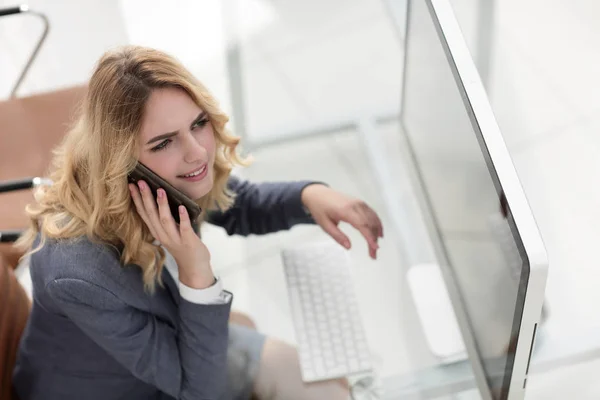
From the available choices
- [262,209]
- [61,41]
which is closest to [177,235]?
[262,209]

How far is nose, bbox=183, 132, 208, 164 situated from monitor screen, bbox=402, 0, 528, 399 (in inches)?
15.5

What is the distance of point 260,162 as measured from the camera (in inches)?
80.4

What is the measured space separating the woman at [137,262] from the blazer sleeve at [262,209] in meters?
0.09

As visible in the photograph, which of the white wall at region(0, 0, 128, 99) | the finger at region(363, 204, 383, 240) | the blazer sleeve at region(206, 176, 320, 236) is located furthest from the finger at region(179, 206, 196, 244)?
the white wall at region(0, 0, 128, 99)

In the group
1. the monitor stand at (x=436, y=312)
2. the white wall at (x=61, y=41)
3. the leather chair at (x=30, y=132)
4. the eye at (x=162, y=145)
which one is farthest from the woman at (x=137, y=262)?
the white wall at (x=61, y=41)

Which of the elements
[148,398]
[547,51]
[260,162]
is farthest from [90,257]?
[547,51]

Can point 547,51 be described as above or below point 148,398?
above

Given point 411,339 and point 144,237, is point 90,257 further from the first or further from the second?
point 411,339

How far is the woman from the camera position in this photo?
3.72 ft

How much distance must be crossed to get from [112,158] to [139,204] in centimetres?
10

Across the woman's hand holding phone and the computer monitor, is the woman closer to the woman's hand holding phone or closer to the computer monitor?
the woman's hand holding phone

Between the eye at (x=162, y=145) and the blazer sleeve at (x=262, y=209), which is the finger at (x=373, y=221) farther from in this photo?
the eye at (x=162, y=145)

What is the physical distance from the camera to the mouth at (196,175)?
122 centimetres

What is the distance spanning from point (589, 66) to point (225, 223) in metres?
1.20
